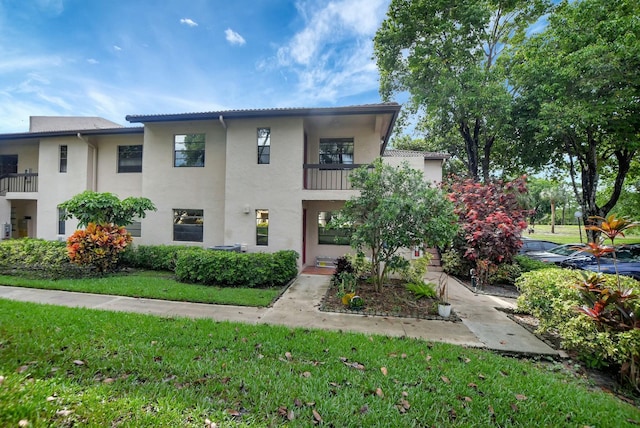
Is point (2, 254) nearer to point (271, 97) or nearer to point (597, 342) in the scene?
point (271, 97)

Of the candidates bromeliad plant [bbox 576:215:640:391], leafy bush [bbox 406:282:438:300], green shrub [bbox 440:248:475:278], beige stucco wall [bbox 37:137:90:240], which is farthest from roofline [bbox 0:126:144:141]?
bromeliad plant [bbox 576:215:640:391]

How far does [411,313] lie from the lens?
609 centimetres

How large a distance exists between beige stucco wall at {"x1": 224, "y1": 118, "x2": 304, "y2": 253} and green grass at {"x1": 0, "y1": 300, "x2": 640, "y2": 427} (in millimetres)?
5335

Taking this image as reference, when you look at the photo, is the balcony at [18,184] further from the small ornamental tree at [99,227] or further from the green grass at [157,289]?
the green grass at [157,289]

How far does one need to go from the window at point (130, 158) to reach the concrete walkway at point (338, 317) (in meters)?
6.66

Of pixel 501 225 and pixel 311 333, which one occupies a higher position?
pixel 501 225

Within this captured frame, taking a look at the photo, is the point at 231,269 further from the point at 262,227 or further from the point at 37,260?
the point at 37,260

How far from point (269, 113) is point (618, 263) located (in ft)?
49.8

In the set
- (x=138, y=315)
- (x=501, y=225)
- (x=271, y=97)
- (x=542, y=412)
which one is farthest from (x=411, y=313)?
(x=271, y=97)

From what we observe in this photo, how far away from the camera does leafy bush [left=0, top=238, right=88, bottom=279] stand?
27.9ft

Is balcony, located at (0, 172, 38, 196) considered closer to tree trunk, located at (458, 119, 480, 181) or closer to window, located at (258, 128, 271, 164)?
window, located at (258, 128, 271, 164)

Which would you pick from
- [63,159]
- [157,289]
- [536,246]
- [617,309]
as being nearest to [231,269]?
[157,289]

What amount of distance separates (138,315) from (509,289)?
10.7 metres

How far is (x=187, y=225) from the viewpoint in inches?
435
